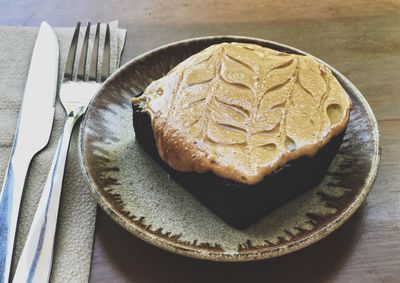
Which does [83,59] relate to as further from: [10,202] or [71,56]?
[10,202]

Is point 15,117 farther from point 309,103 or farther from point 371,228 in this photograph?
point 371,228

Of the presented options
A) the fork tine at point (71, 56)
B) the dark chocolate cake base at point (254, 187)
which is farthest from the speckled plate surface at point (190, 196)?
the fork tine at point (71, 56)

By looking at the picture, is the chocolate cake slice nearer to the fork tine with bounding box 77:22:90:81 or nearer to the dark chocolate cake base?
the dark chocolate cake base

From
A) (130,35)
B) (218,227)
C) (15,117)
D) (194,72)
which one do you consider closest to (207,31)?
(130,35)

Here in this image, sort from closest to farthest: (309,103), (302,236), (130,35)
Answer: (302,236) → (309,103) → (130,35)

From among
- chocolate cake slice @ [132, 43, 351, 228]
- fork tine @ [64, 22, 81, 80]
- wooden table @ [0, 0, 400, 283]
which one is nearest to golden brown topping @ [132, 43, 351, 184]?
chocolate cake slice @ [132, 43, 351, 228]

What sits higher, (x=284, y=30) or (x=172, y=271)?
(x=284, y=30)

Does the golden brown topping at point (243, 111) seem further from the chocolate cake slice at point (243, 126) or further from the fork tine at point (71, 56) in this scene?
the fork tine at point (71, 56)
